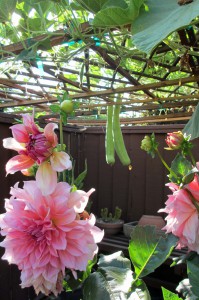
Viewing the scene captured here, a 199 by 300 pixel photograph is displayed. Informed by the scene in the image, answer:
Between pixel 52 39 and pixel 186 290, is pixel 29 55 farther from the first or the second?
pixel 186 290

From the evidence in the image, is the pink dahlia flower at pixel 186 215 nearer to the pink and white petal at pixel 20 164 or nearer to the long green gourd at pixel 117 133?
the pink and white petal at pixel 20 164

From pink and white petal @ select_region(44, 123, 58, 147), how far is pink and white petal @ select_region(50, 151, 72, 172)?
2 centimetres

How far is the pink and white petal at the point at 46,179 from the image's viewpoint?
0.45 meters

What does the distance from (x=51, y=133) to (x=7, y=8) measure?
53 centimetres

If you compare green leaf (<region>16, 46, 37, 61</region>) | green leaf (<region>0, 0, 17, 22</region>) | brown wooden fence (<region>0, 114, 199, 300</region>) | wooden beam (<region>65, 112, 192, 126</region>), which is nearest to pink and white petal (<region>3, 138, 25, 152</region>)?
green leaf (<region>0, 0, 17, 22</region>)

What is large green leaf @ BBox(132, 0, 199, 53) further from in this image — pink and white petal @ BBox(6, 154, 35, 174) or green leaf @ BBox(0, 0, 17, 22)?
green leaf @ BBox(0, 0, 17, 22)

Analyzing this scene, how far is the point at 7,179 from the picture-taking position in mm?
2074

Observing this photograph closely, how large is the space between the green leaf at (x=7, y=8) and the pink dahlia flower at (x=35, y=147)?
18.6 inches

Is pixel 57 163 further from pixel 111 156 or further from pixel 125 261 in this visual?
pixel 111 156

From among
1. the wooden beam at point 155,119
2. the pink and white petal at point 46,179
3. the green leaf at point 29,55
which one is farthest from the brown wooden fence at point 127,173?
the pink and white petal at point 46,179

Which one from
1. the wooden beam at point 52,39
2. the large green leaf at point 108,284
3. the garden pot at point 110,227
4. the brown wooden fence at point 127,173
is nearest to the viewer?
the large green leaf at point 108,284

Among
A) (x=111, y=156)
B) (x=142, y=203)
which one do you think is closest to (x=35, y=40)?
(x=111, y=156)

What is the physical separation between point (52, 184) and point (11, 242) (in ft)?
0.36

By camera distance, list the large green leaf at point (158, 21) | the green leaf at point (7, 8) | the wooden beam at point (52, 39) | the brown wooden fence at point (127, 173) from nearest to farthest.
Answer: the large green leaf at point (158, 21)
the green leaf at point (7, 8)
the wooden beam at point (52, 39)
the brown wooden fence at point (127, 173)
